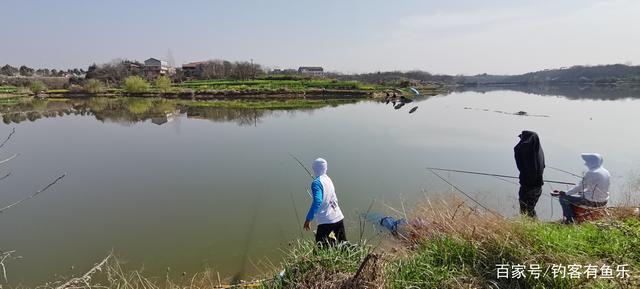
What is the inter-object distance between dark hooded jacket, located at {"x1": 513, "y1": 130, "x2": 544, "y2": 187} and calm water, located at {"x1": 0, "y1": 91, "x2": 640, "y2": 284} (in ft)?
3.56

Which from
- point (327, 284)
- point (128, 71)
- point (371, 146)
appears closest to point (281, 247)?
point (327, 284)

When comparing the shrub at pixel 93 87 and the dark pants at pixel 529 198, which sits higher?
the shrub at pixel 93 87

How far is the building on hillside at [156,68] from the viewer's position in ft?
271

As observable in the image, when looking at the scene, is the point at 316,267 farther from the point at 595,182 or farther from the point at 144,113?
the point at 144,113

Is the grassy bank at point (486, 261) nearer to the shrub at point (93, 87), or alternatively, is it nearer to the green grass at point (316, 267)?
the green grass at point (316, 267)

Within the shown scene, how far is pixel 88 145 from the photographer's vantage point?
564 inches

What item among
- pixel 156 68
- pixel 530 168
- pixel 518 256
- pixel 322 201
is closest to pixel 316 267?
pixel 322 201

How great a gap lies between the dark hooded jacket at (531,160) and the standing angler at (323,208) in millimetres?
3145

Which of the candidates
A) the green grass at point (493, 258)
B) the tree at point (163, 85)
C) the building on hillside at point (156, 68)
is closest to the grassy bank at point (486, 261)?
the green grass at point (493, 258)

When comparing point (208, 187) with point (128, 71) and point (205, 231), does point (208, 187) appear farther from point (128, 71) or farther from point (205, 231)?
point (128, 71)

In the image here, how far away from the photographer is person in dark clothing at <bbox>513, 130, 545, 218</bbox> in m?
5.31

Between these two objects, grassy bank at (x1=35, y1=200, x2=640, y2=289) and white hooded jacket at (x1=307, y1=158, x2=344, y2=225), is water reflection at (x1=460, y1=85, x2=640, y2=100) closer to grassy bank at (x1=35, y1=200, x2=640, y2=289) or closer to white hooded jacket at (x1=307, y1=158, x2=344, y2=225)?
grassy bank at (x1=35, y1=200, x2=640, y2=289)

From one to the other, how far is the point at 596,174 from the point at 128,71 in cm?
8186

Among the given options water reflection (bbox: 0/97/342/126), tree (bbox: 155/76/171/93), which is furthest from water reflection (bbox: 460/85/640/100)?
tree (bbox: 155/76/171/93)
